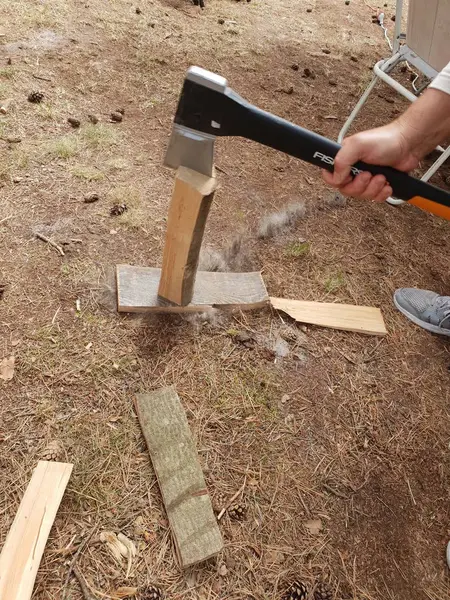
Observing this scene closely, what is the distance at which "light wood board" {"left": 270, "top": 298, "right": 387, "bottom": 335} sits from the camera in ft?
7.11

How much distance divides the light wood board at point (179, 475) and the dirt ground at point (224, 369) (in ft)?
0.17

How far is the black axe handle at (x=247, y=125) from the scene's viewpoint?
1385 millimetres

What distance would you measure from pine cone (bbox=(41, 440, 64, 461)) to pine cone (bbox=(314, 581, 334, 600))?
0.94 m

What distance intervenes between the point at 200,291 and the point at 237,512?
3.12ft

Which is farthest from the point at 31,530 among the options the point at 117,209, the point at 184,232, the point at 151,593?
the point at 117,209

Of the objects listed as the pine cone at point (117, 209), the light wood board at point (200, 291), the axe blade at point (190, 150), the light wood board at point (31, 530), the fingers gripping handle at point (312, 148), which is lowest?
the pine cone at point (117, 209)

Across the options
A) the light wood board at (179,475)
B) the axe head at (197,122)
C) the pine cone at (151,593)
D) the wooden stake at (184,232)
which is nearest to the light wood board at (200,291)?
the wooden stake at (184,232)

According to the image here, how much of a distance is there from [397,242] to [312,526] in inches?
69.4

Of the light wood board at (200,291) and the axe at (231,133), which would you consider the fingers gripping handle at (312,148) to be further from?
the light wood board at (200,291)

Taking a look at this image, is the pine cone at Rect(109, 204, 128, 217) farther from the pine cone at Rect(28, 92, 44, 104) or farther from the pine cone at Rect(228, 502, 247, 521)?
the pine cone at Rect(228, 502, 247, 521)

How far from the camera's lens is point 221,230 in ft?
8.29

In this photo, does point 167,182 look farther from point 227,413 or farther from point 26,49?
point 26,49

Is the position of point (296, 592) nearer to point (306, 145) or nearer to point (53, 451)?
point (53, 451)

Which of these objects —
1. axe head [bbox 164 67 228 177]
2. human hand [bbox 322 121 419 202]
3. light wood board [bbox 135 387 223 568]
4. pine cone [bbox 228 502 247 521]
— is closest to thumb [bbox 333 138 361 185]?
human hand [bbox 322 121 419 202]
